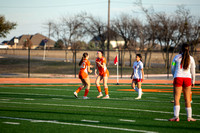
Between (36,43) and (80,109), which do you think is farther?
(36,43)

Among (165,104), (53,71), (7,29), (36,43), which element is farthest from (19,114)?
(36,43)

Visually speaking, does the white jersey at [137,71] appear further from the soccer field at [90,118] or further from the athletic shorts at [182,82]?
the athletic shorts at [182,82]

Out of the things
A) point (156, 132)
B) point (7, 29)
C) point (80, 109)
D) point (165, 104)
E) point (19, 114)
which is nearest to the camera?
point (156, 132)

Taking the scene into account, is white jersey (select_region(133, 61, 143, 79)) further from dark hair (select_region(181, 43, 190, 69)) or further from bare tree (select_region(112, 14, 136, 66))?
bare tree (select_region(112, 14, 136, 66))

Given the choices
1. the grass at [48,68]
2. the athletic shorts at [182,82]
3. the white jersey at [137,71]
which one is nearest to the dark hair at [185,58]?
the athletic shorts at [182,82]

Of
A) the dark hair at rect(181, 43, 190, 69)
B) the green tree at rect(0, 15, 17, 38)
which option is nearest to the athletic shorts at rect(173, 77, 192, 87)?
the dark hair at rect(181, 43, 190, 69)

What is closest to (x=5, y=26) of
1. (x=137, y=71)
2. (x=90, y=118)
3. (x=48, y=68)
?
(x=48, y=68)

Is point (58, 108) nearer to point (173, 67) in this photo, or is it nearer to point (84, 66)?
point (84, 66)

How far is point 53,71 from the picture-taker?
3588 centimetres

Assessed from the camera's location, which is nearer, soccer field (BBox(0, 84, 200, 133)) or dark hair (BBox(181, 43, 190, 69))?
soccer field (BBox(0, 84, 200, 133))

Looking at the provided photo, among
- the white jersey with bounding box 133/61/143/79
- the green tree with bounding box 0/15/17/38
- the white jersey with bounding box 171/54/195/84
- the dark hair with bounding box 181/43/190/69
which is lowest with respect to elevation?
the white jersey with bounding box 133/61/143/79

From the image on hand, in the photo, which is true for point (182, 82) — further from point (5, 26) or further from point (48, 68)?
point (5, 26)

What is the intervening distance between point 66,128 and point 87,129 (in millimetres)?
498

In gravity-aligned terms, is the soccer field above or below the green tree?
below
